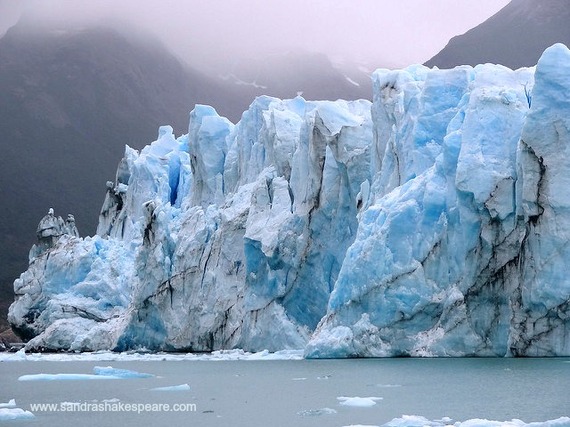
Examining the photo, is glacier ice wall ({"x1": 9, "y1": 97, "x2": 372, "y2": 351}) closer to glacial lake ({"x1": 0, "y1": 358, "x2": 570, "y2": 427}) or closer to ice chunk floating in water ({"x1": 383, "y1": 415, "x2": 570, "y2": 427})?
glacial lake ({"x1": 0, "y1": 358, "x2": 570, "y2": 427})

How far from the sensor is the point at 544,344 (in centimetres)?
2398

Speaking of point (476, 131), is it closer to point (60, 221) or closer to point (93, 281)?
point (93, 281)

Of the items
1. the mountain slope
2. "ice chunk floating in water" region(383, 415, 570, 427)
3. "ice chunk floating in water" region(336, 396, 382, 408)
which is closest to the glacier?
"ice chunk floating in water" region(336, 396, 382, 408)

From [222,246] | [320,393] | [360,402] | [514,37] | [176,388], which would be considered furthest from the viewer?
[514,37]

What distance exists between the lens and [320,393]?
17.6m

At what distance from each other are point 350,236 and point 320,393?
49.3ft

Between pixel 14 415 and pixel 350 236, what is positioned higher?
pixel 350 236

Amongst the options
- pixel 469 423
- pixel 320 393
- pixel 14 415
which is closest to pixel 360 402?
pixel 320 393

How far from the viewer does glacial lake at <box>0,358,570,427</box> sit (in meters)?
14.2

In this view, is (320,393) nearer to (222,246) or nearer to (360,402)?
(360,402)

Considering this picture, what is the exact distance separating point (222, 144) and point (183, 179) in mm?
5226

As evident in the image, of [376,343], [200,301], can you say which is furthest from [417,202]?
[200,301]

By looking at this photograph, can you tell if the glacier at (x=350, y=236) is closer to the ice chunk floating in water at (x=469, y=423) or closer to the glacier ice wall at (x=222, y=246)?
the glacier ice wall at (x=222, y=246)

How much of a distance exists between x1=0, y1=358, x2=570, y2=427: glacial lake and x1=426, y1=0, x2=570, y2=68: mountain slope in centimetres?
4039
